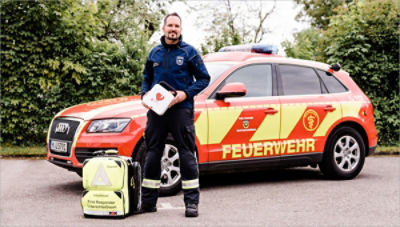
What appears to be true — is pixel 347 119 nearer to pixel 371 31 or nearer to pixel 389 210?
pixel 389 210

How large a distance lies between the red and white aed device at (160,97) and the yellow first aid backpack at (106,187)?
2.01 feet

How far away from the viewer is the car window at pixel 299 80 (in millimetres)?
8555

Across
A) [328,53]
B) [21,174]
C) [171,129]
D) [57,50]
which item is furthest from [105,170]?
[328,53]

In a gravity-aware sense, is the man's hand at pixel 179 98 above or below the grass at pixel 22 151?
above

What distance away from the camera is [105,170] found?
19.6 ft

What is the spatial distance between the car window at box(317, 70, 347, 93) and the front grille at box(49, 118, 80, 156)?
12.2ft

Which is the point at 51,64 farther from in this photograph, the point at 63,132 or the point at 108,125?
the point at 108,125

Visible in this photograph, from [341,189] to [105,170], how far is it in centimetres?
357

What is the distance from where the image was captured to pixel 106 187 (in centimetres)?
594

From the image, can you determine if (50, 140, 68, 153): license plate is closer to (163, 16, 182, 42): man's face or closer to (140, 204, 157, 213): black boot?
(140, 204, 157, 213): black boot

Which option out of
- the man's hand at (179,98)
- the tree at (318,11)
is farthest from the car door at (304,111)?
the tree at (318,11)

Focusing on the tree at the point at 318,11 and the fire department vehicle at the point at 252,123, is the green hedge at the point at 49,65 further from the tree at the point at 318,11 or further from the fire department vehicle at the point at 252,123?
the tree at the point at 318,11

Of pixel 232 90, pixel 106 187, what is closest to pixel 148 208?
pixel 106 187

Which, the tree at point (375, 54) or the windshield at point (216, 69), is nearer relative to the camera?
the windshield at point (216, 69)
